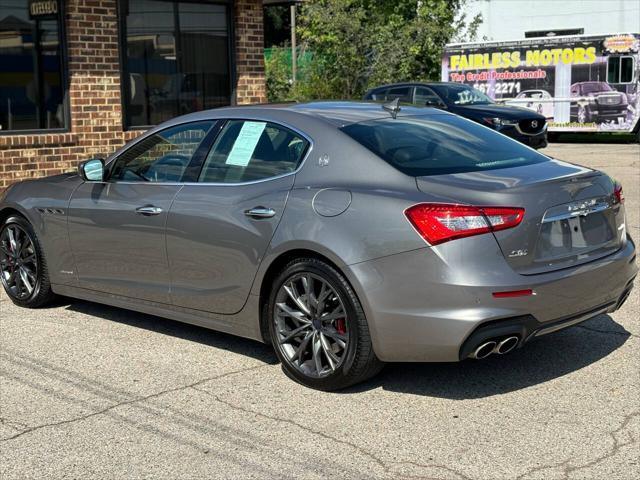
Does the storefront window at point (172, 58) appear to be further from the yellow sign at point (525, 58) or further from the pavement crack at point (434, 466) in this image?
the yellow sign at point (525, 58)

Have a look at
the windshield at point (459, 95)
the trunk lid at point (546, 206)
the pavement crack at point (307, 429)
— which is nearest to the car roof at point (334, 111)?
the trunk lid at point (546, 206)

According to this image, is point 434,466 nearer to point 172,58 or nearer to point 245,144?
point 245,144

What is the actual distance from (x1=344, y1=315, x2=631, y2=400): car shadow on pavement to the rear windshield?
3.86 feet

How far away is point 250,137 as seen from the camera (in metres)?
5.59

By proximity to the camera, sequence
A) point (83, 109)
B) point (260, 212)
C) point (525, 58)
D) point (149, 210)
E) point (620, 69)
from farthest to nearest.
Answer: point (525, 58), point (620, 69), point (83, 109), point (149, 210), point (260, 212)

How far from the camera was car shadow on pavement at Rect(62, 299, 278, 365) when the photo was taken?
5907 mm

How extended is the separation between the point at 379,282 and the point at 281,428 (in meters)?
0.88

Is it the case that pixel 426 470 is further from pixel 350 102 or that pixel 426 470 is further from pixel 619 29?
pixel 619 29

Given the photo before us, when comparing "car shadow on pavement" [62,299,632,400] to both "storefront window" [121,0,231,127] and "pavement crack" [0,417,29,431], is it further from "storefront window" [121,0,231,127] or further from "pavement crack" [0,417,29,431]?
"storefront window" [121,0,231,127]

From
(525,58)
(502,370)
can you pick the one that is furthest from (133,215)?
(525,58)

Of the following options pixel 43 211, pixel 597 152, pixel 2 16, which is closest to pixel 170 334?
pixel 43 211

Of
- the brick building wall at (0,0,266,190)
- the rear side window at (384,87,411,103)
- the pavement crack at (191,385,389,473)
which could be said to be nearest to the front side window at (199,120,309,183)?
the pavement crack at (191,385,389,473)

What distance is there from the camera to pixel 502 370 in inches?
210

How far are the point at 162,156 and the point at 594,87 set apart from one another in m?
19.8
